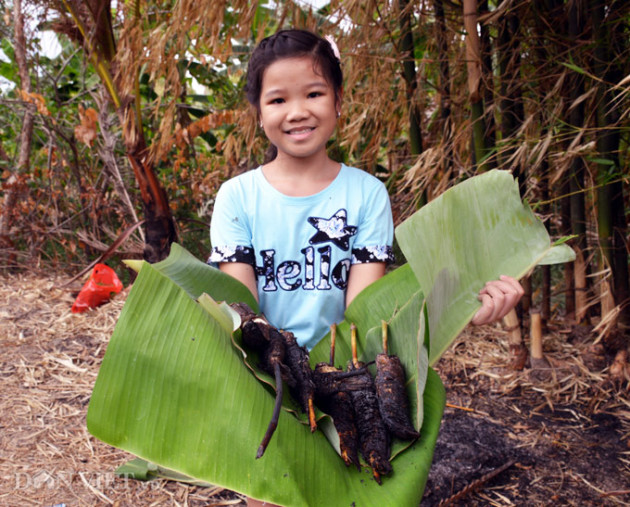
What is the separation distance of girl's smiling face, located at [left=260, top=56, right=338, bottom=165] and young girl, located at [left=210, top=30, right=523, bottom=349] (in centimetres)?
1

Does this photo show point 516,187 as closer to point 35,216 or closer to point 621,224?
point 621,224

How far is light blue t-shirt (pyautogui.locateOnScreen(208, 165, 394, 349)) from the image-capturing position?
950 millimetres

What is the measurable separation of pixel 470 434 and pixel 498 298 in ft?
3.43

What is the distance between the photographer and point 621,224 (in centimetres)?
163

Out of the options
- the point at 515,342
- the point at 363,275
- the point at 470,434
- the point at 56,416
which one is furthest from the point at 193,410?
the point at 515,342

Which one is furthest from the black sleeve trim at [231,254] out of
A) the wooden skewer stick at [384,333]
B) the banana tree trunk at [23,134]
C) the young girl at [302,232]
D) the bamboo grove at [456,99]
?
the banana tree trunk at [23,134]

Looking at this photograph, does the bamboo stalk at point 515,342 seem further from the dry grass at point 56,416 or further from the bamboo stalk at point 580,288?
the dry grass at point 56,416

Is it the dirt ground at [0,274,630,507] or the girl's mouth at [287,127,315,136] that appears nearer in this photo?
the girl's mouth at [287,127,315,136]

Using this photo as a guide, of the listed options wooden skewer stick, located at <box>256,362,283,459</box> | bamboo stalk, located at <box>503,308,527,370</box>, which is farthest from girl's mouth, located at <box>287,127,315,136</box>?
bamboo stalk, located at <box>503,308,527,370</box>

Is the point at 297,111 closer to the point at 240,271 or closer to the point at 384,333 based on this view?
the point at 240,271

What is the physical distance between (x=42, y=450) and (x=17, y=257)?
2188mm

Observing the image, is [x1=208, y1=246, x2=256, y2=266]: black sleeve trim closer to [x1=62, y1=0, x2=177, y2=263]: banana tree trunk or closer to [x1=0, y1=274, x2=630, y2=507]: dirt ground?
[x1=0, y1=274, x2=630, y2=507]: dirt ground

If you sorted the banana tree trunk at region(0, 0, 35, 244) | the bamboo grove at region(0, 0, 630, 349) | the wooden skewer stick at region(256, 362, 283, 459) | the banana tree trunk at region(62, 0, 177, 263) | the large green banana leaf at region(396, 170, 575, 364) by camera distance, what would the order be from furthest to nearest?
1. the banana tree trunk at region(0, 0, 35, 244)
2. the banana tree trunk at region(62, 0, 177, 263)
3. the bamboo grove at region(0, 0, 630, 349)
4. the large green banana leaf at region(396, 170, 575, 364)
5. the wooden skewer stick at region(256, 362, 283, 459)

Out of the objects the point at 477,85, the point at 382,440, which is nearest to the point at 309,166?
the point at 382,440
